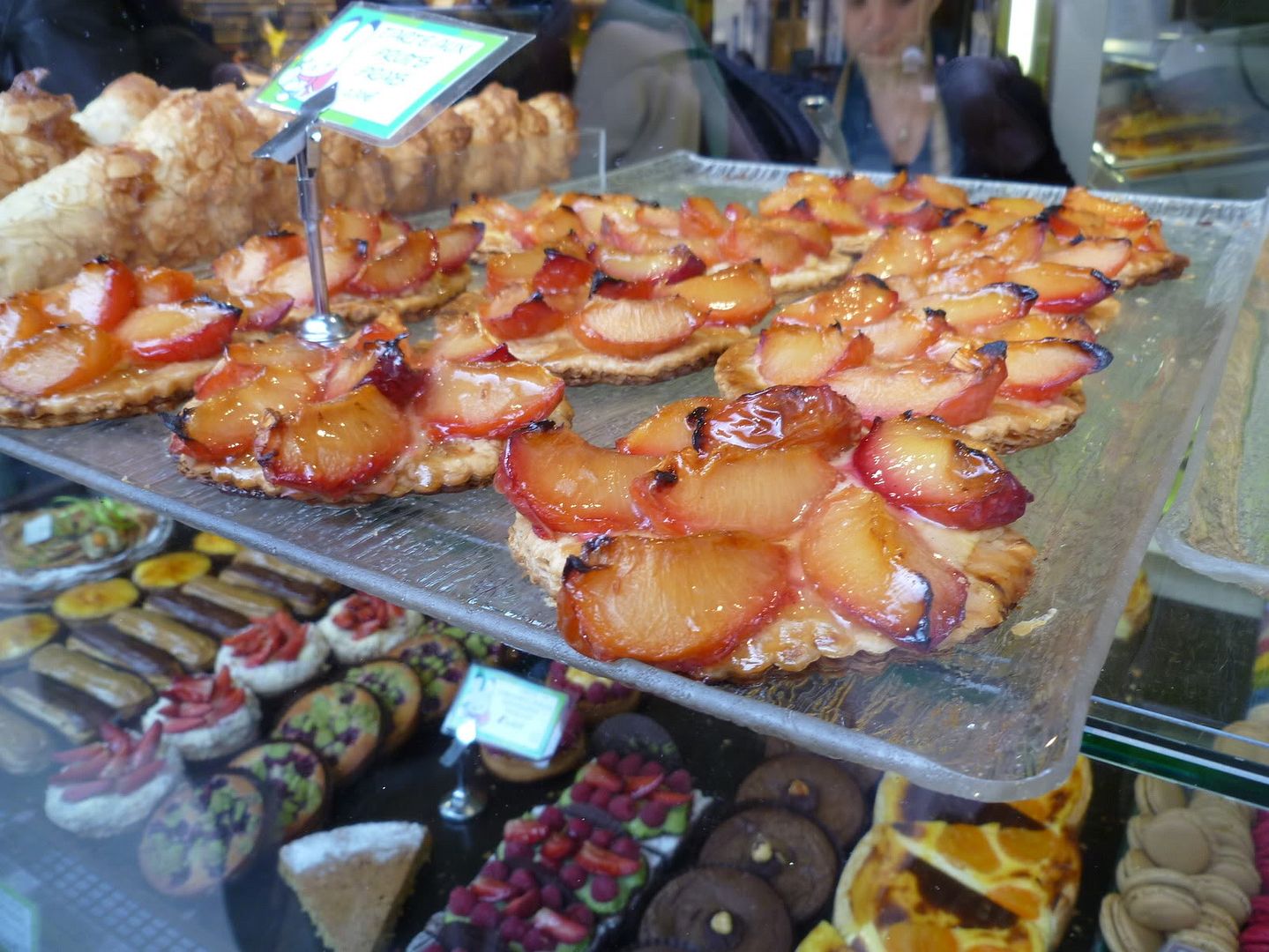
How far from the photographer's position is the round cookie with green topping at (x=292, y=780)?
2.35 m

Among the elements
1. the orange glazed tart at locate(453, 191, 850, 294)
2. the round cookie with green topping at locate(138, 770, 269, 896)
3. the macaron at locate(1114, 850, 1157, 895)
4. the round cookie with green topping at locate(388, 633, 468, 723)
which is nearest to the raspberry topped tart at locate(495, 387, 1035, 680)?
the macaron at locate(1114, 850, 1157, 895)

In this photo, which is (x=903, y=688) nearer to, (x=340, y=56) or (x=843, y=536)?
(x=843, y=536)

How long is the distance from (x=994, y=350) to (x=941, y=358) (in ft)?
0.79

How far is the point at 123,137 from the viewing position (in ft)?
11.4

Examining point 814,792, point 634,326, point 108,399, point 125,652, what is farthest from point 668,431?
point 125,652

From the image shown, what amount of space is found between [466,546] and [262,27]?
2411 millimetres

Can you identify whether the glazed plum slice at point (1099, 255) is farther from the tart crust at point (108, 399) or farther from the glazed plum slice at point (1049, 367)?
the tart crust at point (108, 399)

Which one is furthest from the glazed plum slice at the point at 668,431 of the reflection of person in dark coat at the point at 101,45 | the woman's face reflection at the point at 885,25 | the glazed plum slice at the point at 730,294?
the woman's face reflection at the point at 885,25

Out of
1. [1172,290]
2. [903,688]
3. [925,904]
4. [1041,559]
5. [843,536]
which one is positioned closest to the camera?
[903,688]

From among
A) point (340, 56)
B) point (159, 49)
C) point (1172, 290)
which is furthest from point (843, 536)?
point (159, 49)

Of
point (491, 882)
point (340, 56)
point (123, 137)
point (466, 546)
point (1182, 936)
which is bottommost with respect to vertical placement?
point (491, 882)

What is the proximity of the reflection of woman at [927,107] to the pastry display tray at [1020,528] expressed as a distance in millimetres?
1394

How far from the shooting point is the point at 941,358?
2418 millimetres

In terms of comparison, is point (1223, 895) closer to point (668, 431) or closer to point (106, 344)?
point (668, 431)
